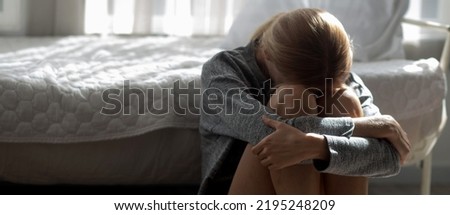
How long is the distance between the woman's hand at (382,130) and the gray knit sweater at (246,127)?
0.6 inches

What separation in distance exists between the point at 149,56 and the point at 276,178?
0.77 metres

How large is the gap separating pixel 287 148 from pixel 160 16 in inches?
45.7

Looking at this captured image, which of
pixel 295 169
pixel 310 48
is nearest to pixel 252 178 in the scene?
pixel 295 169

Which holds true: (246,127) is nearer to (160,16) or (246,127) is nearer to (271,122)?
(271,122)

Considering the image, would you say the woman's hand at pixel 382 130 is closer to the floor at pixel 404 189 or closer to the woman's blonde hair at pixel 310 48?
the woman's blonde hair at pixel 310 48

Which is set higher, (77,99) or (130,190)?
(77,99)

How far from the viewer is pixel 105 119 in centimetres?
175

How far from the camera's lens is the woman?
147cm

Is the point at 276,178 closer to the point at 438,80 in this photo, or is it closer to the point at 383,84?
the point at 383,84

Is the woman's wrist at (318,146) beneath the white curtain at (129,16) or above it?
beneath

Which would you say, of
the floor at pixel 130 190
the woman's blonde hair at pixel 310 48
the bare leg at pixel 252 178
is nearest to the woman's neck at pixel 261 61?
the woman's blonde hair at pixel 310 48

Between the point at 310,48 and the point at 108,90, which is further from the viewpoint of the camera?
the point at 108,90

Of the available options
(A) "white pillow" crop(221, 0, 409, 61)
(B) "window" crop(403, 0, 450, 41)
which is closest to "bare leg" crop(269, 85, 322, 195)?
(A) "white pillow" crop(221, 0, 409, 61)

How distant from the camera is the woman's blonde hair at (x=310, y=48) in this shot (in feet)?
4.99
